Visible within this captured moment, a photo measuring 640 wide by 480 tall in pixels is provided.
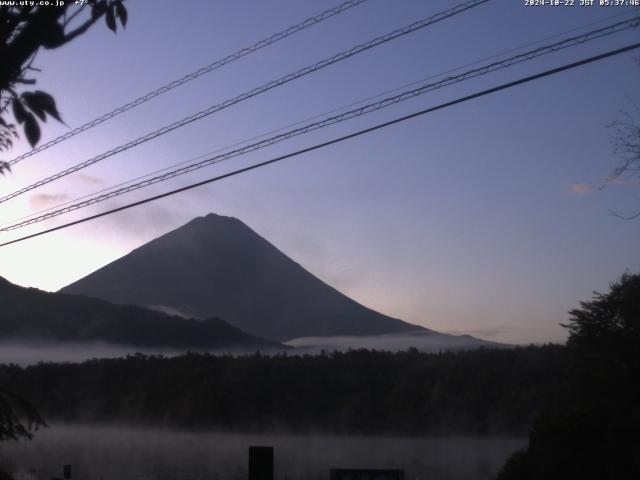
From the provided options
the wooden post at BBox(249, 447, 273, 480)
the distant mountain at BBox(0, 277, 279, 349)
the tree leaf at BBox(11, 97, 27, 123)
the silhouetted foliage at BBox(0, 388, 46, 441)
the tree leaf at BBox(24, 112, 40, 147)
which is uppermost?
the distant mountain at BBox(0, 277, 279, 349)

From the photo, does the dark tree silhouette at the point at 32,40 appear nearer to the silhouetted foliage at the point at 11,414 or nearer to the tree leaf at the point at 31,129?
the tree leaf at the point at 31,129

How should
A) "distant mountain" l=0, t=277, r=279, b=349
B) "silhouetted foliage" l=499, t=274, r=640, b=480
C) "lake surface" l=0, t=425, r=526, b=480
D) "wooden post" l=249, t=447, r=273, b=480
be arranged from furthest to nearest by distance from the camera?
"distant mountain" l=0, t=277, r=279, b=349, "lake surface" l=0, t=425, r=526, b=480, "silhouetted foliage" l=499, t=274, r=640, b=480, "wooden post" l=249, t=447, r=273, b=480

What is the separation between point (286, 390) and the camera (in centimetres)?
5953

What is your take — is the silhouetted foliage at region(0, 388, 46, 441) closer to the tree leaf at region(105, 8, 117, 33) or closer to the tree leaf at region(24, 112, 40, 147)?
the tree leaf at region(24, 112, 40, 147)

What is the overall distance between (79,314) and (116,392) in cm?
985

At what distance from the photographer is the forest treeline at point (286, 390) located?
4697cm

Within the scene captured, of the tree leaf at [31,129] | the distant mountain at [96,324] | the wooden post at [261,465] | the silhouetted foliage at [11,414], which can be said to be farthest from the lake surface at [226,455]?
the tree leaf at [31,129]

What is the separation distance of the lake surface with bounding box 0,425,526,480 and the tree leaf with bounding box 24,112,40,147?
27484 mm

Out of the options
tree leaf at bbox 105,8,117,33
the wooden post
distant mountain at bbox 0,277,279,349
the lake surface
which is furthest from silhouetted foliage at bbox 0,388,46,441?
distant mountain at bbox 0,277,279,349

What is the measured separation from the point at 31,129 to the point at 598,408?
1735cm

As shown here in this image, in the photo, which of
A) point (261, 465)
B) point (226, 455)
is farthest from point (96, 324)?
point (261, 465)

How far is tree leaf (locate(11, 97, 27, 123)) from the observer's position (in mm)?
5195

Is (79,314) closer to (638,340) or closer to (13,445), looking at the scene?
(13,445)

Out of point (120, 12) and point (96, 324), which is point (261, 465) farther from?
point (96, 324)
